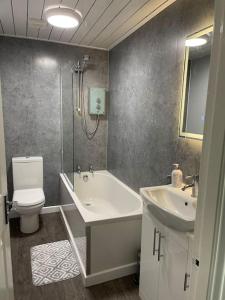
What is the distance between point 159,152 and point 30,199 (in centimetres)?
166

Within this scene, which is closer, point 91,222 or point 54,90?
point 91,222

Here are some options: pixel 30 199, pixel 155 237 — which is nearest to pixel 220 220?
pixel 155 237

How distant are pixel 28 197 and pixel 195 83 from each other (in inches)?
89.2

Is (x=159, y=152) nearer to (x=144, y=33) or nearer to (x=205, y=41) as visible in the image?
(x=205, y=41)

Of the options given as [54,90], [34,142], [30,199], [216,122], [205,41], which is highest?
[205,41]

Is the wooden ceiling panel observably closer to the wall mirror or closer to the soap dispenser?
the wall mirror

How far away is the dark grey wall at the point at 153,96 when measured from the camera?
174 cm

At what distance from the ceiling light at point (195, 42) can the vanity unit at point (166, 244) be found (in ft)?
3.61

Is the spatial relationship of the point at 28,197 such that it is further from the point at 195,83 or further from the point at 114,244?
the point at 195,83

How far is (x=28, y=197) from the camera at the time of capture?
273 cm

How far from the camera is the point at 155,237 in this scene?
1500mm

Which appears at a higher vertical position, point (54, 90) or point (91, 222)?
point (54, 90)

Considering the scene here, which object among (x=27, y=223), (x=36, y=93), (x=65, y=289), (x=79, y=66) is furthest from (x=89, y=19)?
(x=65, y=289)

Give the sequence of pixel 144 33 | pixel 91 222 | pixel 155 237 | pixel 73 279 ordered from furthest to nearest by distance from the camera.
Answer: pixel 144 33 < pixel 73 279 < pixel 91 222 < pixel 155 237
